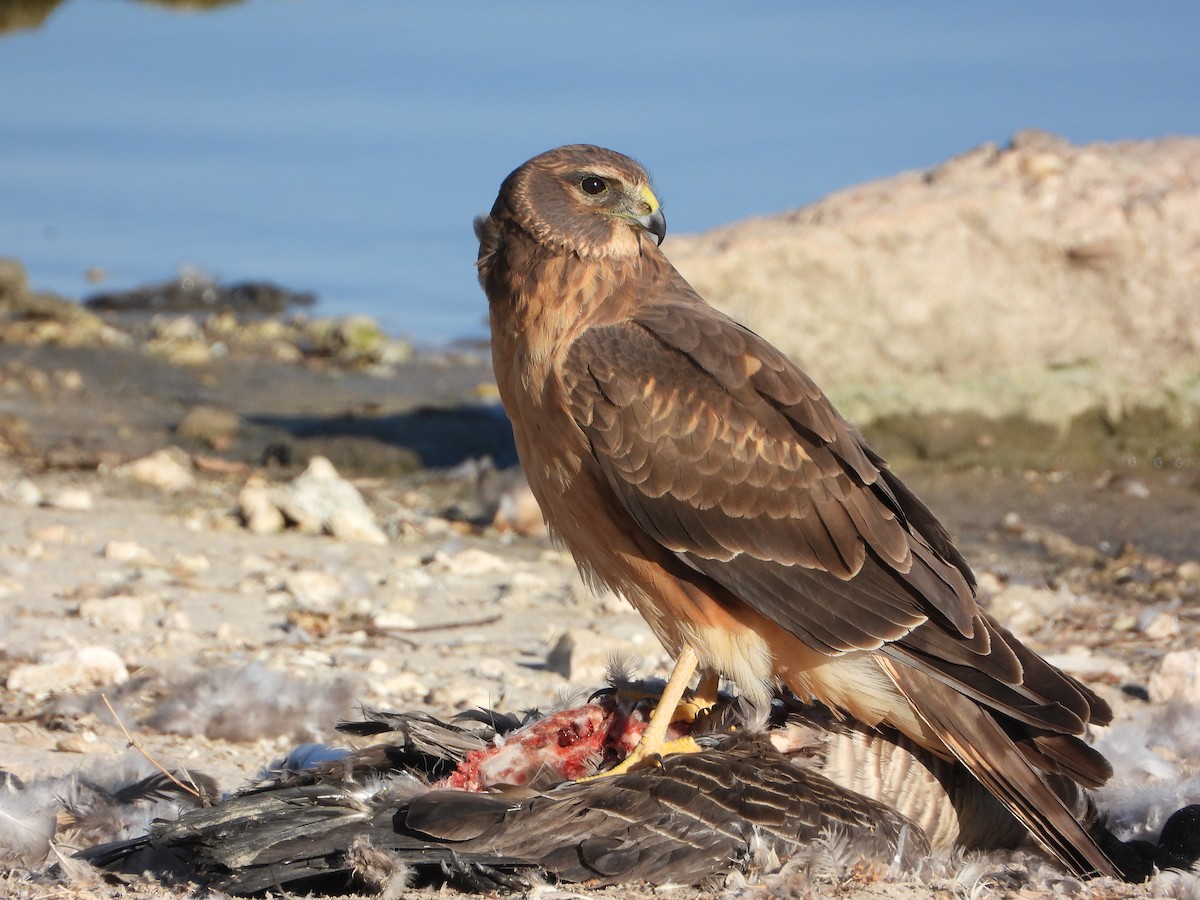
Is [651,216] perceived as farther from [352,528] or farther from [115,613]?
[352,528]

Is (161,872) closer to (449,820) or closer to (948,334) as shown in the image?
(449,820)

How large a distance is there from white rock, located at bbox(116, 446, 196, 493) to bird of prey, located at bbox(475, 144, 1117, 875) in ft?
13.5

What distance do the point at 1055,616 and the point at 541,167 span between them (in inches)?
134

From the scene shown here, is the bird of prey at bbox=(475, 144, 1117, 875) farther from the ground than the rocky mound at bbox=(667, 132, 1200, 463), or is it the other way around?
the rocky mound at bbox=(667, 132, 1200, 463)

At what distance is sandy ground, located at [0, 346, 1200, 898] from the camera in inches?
194

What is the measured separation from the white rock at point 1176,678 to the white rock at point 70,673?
3659 millimetres

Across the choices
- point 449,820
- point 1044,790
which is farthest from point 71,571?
point 1044,790

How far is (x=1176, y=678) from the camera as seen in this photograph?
5547 mm

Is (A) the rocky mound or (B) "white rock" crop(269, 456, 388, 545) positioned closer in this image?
(B) "white rock" crop(269, 456, 388, 545)

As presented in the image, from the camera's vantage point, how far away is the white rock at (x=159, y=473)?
8.22 m

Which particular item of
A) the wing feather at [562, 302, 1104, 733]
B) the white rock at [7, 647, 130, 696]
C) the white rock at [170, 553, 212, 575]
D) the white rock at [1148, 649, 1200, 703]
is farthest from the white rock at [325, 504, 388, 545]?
the white rock at [1148, 649, 1200, 703]

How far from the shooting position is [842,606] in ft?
14.0

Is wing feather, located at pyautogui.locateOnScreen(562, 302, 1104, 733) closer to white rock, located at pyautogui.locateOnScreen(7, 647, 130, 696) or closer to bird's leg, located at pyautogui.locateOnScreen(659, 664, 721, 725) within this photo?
bird's leg, located at pyautogui.locateOnScreen(659, 664, 721, 725)

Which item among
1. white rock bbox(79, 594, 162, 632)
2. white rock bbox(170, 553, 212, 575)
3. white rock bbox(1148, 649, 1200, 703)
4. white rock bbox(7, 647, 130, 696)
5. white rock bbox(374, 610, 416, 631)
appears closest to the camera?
white rock bbox(7, 647, 130, 696)
